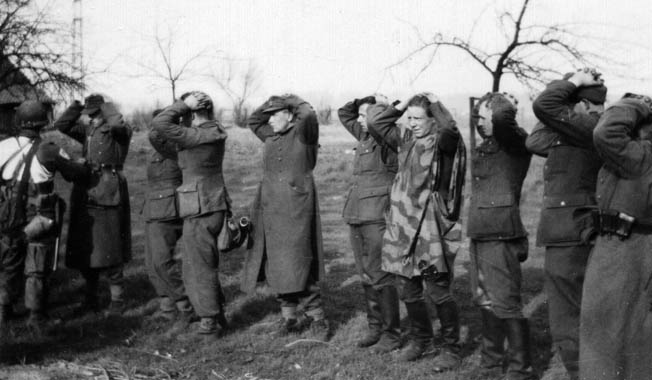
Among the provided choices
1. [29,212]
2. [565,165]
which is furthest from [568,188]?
[29,212]

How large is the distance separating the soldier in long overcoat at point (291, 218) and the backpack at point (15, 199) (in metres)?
2.15

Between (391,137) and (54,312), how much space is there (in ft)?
13.2

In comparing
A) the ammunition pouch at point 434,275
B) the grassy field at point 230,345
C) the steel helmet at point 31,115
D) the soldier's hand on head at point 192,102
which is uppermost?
the soldier's hand on head at point 192,102

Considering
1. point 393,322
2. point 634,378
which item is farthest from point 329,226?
point 634,378

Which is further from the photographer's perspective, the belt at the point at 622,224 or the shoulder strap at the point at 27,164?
the shoulder strap at the point at 27,164

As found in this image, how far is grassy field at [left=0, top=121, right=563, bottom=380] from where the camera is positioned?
577 centimetres

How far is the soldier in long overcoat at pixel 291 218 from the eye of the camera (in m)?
6.71

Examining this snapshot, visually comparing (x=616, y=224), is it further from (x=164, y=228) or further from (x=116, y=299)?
(x=116, y=299)

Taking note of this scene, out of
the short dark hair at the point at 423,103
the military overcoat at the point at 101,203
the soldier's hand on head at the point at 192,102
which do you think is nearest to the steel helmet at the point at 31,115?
the military overcoat at the point at 101,203

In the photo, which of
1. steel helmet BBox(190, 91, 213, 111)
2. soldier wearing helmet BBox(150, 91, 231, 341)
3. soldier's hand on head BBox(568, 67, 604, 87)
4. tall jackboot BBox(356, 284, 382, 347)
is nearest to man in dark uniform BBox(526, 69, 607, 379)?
soldier's hand on head BBox(568, 67, 604, 87)

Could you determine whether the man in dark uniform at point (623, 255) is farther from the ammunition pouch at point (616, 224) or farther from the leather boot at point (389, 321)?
the leather boot at point (389, 321)

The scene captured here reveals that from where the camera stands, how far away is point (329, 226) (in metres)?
13.9

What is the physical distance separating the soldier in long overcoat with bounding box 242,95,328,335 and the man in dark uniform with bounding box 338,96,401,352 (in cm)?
44

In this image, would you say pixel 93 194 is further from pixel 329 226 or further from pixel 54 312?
pixel 329 226
